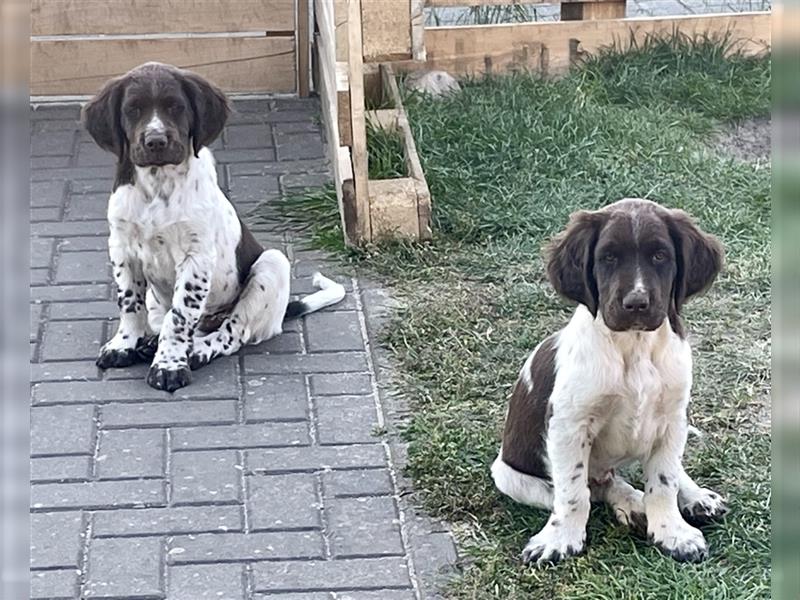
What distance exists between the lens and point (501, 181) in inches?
261

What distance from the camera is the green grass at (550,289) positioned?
3.79m

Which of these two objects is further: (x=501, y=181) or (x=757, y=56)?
(x=757, y=56)

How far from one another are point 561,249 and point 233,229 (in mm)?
2031

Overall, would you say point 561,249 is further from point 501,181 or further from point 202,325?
point 501,181

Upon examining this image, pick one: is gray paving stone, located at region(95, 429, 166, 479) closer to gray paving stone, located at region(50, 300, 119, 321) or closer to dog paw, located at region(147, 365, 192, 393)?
dog paw, located at region(147, 365, 192, 393)

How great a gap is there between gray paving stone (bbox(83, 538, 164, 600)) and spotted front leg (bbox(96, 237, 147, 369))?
4.29ft

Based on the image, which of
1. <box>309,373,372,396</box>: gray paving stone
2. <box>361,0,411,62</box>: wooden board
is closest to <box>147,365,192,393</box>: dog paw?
<box>309,373,372,396</box>: gray paving stone

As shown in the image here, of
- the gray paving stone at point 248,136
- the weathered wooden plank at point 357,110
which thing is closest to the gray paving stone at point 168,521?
the weathered wooden plank at point 357,110

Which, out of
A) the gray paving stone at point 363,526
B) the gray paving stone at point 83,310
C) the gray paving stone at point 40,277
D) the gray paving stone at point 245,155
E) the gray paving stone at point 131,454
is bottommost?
the gray paving stone at point 363,526

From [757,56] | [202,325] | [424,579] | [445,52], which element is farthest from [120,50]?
[424,579]

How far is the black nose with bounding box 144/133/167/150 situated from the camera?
475 centimetres

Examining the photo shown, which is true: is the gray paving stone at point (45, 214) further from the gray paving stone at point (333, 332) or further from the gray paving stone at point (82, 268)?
the gray paving stone at point (333, 332)

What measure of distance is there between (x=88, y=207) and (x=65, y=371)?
178cm

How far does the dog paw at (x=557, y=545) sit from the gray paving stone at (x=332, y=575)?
0.37 m
